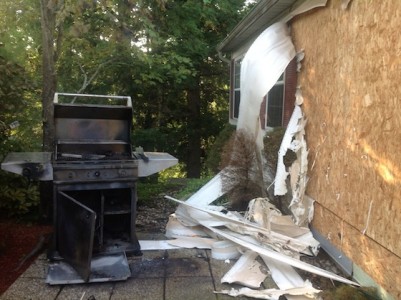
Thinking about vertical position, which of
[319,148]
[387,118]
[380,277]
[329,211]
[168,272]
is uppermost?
[387,118]

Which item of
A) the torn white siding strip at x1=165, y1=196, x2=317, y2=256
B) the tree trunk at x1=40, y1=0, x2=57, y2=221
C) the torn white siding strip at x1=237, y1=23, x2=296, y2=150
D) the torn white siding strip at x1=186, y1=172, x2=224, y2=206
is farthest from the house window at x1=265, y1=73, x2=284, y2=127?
the tree trunk at x1=40, y1=0, x2=57, y2=221

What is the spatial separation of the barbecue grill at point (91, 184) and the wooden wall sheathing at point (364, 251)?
2215 mm

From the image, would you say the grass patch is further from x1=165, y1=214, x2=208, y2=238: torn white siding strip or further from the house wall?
the house wall

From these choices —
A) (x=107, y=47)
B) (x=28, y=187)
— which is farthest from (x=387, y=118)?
(x=107, y=47)

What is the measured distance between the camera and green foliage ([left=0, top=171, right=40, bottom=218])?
5.73 m

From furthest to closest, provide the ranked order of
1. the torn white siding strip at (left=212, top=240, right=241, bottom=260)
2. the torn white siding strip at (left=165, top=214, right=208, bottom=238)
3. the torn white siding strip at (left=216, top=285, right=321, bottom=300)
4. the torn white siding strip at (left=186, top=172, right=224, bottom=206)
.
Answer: the torn white siding strip at (left=186, top=172, right=224, bottom=206) < the torn white siding strip at (left=165, top=214, right=208, bottom=238) < the torn white siding strip at (left=212, top=240, right=241, bottom=260) < the torn white siding strip at (left=216, top=285, right=321, bottom=300)

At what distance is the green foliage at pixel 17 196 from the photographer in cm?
573

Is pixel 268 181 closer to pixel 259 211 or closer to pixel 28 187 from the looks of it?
pixel 259 211

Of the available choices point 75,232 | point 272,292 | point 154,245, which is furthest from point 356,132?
point 75,232

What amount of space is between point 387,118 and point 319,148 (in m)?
1.63

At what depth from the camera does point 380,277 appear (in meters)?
3.59

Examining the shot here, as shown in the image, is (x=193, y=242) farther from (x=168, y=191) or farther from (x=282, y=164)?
(x=168, y=191)

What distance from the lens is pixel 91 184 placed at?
452cm

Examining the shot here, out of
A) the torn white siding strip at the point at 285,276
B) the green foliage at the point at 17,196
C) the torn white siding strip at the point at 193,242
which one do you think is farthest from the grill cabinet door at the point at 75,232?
the torn white siding strip at the point at 285,276
